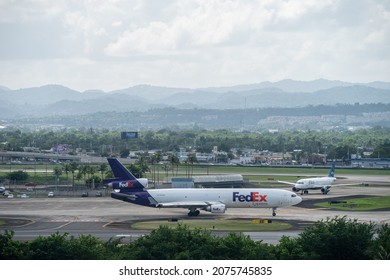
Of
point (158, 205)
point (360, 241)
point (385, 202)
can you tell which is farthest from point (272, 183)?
point (360, 241)

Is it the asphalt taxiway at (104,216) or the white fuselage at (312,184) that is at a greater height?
the white fuselage at (312,184)

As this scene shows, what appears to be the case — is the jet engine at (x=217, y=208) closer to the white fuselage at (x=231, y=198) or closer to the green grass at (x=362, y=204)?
the white fuselage at (x=231, y=198)

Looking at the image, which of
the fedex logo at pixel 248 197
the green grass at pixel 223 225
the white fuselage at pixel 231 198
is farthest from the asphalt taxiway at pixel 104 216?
the fedex logo at pixel 248 197

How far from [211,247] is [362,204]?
56200mm

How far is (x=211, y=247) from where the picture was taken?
42094mm

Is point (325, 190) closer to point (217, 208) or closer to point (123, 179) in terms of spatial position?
point (217, 208)

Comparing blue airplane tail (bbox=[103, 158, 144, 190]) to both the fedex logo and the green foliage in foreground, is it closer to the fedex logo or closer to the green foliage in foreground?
the fedex logo

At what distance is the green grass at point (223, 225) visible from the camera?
7106 centimetres

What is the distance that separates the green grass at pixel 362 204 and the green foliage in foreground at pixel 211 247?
149 ft

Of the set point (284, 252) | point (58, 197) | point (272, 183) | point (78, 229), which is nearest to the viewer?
point (284, 252)

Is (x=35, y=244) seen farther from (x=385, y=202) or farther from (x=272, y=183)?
(x=272, y=183)

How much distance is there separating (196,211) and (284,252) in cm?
4180

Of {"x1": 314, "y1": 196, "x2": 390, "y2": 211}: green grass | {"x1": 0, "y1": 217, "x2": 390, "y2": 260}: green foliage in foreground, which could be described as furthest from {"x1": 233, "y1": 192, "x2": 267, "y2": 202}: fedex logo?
{"x1": 0, "y1": 217, "x2": 390, "y2": 260}: green foliage in foreground

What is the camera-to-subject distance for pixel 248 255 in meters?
39.5
